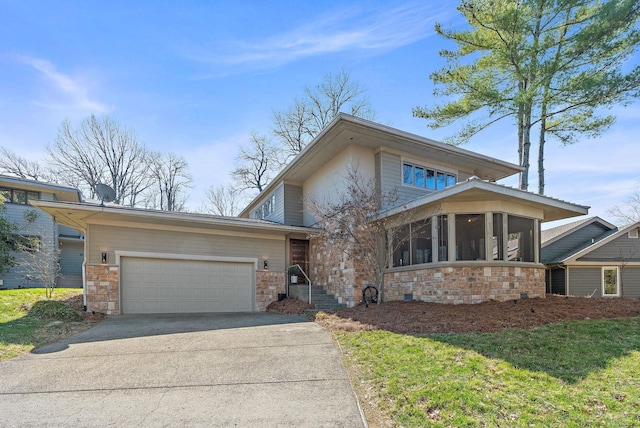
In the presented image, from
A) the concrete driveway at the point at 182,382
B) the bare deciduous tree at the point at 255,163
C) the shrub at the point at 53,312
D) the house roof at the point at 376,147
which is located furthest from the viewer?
the bare deciduous tree at the point at 255,163

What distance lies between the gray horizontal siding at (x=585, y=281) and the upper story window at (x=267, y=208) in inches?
513

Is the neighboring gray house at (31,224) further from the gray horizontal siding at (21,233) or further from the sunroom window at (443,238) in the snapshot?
the sunroom window at (443,238)

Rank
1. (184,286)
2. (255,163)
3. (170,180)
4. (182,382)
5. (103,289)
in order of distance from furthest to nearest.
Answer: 1. (170,180)
2. (255,163)
3. (184,286)
4. (103,289)
5. (182,382)

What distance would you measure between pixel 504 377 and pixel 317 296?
7993mm

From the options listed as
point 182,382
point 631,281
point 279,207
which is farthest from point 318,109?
point 182,382

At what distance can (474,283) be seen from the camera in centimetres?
867

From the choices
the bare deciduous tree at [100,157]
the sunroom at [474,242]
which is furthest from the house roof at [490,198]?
the bare deciduous tree at [100,157]

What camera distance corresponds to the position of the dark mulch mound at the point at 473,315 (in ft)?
21.7

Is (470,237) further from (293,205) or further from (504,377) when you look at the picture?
(293,205)

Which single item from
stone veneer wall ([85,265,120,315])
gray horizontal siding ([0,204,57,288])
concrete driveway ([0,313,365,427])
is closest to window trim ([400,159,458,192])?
concrete driveway ([0,313,365,427])

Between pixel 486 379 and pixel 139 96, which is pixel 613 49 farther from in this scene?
pixel 139 96

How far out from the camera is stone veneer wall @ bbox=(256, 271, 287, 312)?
40.1 ft

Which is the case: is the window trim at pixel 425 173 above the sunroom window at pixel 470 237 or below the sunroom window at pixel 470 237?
above

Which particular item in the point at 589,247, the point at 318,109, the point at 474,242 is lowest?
the point at 589,247
